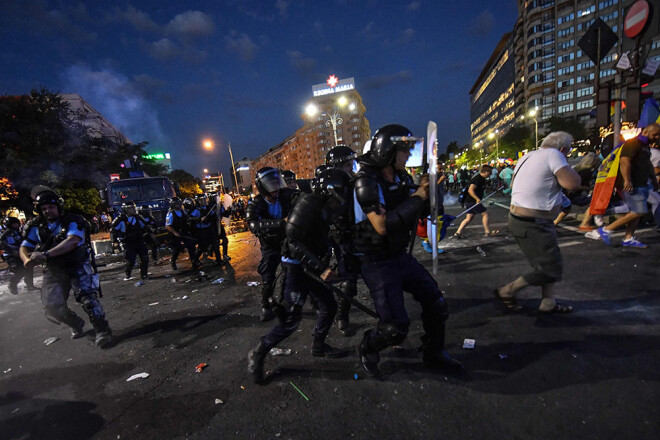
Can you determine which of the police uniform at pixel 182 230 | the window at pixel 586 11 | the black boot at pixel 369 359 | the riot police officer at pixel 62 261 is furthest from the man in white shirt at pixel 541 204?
the window at pixel 586 11

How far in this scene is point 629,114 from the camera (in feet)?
24.8

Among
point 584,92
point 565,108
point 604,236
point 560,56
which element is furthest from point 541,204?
point 560,56

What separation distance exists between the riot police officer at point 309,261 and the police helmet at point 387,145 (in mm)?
299

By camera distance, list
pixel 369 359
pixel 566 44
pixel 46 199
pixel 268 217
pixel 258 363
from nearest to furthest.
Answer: pixel 369 359
pixel 258 363
pixel 46 199
pixel 268 217
pixel 566 44

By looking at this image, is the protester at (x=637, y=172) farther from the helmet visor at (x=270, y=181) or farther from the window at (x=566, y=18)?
the window at (x=566, y=18)

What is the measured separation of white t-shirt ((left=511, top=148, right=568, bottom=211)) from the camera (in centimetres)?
306

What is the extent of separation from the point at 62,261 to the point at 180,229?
396 centimetres

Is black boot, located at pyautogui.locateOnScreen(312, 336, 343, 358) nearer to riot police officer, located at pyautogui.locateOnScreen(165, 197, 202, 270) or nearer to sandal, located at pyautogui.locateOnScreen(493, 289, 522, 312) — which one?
Result: sandal, located at pyautogui.locateOnScreen(493, 289, 522, 312)

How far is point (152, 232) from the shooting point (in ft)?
28.7

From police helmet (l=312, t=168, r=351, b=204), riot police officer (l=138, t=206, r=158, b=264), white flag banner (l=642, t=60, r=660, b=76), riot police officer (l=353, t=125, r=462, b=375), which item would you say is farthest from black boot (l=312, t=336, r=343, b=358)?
white flag banner (l=642, t=60, r=660, b=76)

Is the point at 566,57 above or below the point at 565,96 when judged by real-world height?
above

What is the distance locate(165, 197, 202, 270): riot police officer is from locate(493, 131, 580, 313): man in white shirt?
7320 mm

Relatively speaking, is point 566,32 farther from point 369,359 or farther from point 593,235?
point 369,359

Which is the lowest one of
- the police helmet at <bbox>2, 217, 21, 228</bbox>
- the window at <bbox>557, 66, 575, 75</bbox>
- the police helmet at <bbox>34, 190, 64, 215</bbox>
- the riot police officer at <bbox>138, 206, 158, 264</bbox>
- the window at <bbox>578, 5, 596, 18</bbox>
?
the riot police officer at <bbox>138, 206, 158, 264</bbox>
